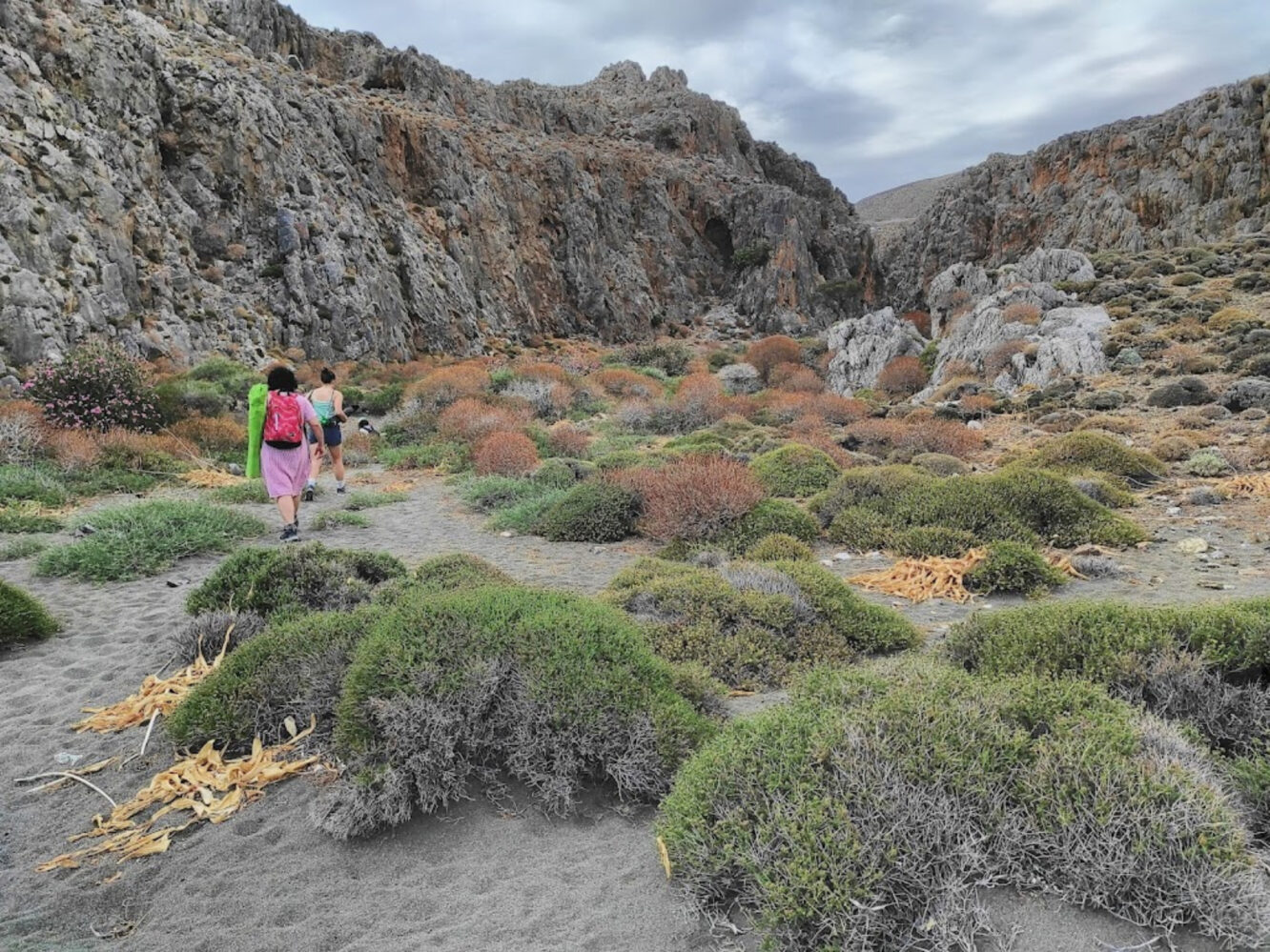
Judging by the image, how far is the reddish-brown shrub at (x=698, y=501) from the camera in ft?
28.7

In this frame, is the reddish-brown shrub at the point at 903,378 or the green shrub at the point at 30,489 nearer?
the green shrub at the point at 30,489

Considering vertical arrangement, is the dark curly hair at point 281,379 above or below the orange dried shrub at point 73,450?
above

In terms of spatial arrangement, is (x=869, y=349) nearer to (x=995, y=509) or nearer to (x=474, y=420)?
(x=474, y=420)

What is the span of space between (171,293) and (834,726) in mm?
26967

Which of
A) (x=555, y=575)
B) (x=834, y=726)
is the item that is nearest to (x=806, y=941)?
(x=834, y=726)

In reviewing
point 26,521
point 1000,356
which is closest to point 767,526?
point 26,521

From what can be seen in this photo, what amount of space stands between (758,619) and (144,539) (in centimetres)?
685

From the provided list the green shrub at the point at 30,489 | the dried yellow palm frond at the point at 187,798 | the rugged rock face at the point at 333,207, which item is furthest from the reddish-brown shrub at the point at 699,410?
the dried yellow palm frond at the point at 187,798

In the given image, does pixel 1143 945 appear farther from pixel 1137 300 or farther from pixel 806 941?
pixel 1137 300

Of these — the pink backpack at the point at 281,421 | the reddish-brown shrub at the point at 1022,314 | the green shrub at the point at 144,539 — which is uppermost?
the pink backpack at the point at 281,421

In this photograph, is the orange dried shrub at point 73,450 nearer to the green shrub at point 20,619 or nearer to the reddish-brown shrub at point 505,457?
the reddish-brown shrub at point 505,457

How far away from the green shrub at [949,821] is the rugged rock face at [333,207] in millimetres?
21133

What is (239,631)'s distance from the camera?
5375 mm

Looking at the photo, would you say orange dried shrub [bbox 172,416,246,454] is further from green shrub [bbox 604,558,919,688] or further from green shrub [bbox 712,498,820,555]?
green shrub [bbox 604,558,919,688]
